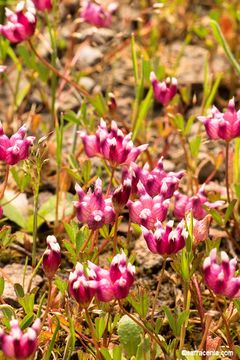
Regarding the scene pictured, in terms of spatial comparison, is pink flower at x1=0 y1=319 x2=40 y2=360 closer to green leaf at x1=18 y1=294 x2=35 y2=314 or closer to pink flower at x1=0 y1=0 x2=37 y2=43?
green leaf at x1=18 y1=294 x2=35 y2=314

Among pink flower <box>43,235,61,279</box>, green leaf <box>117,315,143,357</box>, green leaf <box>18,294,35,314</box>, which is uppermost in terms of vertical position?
pink flower <box>43,235,61,279</box>

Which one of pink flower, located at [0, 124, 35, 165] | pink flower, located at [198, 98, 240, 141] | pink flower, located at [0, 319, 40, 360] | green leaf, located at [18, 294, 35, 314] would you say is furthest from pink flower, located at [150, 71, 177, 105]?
pink flower, located at [0, 319, 40, 360]

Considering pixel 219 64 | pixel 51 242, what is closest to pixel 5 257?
pixel 51 242

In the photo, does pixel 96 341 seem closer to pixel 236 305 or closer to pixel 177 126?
pixel 236 305

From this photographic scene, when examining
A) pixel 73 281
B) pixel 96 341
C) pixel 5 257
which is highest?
pixel 73 281

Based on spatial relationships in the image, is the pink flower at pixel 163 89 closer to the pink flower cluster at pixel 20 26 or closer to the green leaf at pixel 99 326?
the pink flower cluster at pixel 20 26

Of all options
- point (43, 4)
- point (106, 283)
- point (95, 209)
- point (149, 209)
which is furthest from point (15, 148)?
point (43, 4)
